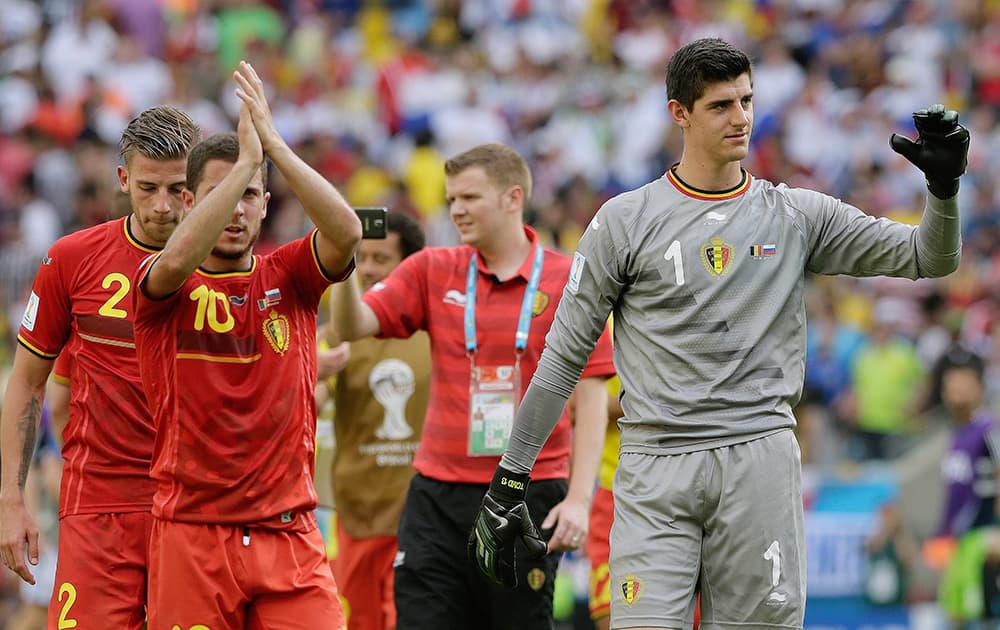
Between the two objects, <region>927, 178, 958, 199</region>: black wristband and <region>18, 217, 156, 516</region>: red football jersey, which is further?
<region>18, 217, 156, 516</region>: red football jersey

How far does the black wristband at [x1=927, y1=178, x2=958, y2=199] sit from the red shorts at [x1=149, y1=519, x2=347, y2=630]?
2607 mm

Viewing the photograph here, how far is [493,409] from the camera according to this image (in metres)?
7.21

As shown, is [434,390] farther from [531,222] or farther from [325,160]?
[325,160]

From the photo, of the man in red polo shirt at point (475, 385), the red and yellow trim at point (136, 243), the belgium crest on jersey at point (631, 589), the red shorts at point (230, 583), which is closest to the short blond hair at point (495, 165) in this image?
the man in red polo shirt at point (475, 385)

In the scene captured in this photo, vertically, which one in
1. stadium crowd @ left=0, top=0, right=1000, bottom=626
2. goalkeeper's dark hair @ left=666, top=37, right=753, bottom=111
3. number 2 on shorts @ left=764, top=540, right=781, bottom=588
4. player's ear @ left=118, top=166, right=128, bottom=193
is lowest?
number 2 on shorts @ left=764, top=540, right=781, bottom=588

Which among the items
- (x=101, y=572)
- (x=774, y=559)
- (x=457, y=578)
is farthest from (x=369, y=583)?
(x=774, y=559)

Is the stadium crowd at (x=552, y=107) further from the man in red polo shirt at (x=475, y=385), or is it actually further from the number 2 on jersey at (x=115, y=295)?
the number 2 on jersey at (x=115, y=295)

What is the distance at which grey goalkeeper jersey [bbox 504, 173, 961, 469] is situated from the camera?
559 cm

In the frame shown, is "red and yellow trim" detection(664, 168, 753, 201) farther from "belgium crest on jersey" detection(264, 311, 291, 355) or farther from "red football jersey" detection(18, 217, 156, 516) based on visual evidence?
"red football jersey" detection(18, 217, 156, 516)

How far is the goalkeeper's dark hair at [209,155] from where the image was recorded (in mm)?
5861

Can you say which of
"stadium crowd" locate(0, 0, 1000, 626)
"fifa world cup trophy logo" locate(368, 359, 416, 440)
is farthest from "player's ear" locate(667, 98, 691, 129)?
"stadium crowd" locate(0, 0, 1000, 626)

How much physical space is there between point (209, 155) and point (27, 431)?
1.50m

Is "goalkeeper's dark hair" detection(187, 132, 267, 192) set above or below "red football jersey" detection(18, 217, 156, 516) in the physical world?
above

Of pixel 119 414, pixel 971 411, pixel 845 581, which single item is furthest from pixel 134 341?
pixel 845 581
